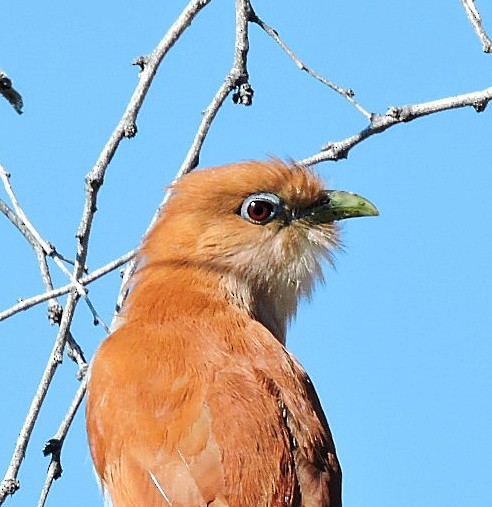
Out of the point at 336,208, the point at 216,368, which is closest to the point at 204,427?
the point at 216,368

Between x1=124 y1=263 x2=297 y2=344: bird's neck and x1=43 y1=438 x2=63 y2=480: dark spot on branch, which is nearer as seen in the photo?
x1=43 y1=438 x2=63 y2=480: dark spot on branch

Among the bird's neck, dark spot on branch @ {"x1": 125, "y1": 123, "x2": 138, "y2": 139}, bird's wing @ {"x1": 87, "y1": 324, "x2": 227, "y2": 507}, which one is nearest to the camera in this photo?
bird's wing @ {"x1": 87, "y1": 324, "x2": 227, "y2": 507}

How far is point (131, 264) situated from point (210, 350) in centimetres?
109

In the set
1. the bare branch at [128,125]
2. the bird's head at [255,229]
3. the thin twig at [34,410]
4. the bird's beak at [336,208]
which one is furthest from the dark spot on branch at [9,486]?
the bird's beak at [336,208]

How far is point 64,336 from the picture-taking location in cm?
820

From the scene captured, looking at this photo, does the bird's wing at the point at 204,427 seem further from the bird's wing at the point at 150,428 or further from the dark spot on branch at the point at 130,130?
the dark spot on branch at the point at 130,130

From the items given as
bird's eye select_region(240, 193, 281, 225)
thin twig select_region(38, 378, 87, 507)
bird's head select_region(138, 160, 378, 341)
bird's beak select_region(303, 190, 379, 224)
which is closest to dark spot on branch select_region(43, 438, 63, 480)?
thin twig select_region(38, 378, 87, 507)

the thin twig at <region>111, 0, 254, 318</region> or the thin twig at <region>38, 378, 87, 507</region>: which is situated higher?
the thin twig at <region>111, 0, 254, 318</region>

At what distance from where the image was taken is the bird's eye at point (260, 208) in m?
9.34

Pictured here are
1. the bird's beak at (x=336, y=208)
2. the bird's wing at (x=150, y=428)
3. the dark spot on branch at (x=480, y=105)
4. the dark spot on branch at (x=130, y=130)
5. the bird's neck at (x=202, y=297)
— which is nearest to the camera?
the bird's wing at (x=150, y=428)

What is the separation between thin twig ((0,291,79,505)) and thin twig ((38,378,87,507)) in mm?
152

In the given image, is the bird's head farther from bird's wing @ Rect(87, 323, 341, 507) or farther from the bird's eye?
bird's wing @ Rect(87, 323, 341, 507)

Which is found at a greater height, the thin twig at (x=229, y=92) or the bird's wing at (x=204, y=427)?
the thin twig at (x=229, y=92)

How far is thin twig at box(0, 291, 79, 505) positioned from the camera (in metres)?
7.93
